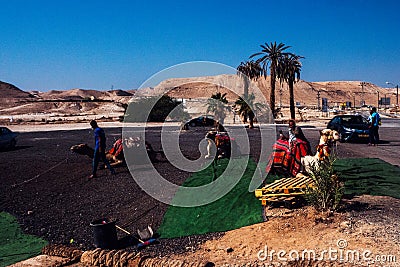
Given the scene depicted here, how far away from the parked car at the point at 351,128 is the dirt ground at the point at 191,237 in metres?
12.2

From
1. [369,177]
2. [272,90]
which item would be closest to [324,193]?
[369,177]

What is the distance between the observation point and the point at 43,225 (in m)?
9.56

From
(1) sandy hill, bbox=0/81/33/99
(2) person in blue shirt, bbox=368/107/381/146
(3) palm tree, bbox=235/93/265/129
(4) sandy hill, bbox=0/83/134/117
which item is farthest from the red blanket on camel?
(1) sandy hill, bbox=0/81/33/99

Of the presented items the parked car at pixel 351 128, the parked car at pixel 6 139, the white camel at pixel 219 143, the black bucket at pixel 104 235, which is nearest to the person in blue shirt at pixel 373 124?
the parked car at pixel 351 128

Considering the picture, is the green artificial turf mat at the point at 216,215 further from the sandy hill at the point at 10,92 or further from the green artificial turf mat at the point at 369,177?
the sandy hill at the point at 10,92

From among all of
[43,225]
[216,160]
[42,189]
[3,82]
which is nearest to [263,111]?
[216,160]

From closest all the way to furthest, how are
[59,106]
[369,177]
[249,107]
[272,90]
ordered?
[369,177] < [249,107] < [272,90] < [59,106]

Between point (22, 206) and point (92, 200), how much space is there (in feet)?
5.67

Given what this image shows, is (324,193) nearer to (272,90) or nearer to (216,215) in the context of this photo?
(216,215)

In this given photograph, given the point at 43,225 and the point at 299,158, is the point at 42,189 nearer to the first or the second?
the point at 43,225

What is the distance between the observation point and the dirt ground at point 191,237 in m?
6.88

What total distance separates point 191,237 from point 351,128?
17.3m

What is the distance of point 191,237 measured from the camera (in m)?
8.26

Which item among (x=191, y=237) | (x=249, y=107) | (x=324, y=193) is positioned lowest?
(x=191, y=237)
